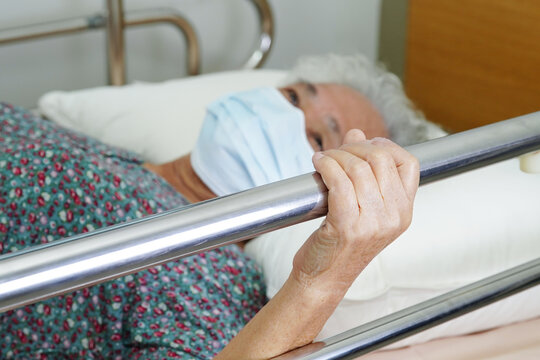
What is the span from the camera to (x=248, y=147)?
161 cm

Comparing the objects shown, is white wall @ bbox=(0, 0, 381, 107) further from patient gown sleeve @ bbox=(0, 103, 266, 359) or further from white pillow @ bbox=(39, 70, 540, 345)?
white pillow @ bbox=(39, 70, 540, 345)

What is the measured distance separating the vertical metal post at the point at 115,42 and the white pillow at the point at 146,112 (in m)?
0.12

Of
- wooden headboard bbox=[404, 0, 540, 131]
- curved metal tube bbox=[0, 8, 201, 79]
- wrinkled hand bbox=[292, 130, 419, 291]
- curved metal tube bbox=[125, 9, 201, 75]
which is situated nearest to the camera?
wrinkled hand bbox=[292, 130, 419, 291]

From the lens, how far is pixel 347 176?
0.75 m

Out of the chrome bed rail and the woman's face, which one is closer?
the woman's face

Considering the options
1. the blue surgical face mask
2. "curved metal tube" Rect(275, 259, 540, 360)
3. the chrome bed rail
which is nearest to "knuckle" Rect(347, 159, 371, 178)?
"curved metal tube" Rect(275, 259, 540, 360)

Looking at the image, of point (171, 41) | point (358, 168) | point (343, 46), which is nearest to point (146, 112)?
point (171, 41)

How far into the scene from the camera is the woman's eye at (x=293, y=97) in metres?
1.74

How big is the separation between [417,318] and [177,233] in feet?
1.03

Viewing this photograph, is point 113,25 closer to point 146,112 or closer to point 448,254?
point 146,112

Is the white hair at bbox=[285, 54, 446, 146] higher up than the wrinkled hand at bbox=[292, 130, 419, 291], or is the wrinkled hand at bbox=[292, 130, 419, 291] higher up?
the wrinkled hand at bbox=[292, 130, 419, 291]

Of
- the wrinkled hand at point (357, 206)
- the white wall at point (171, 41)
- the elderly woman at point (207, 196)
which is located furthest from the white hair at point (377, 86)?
the wrinkled hand at point (357, 206)

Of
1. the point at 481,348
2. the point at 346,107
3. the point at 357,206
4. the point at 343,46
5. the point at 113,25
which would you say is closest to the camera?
the point at 357,206

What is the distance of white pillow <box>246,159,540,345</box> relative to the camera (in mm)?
1244
